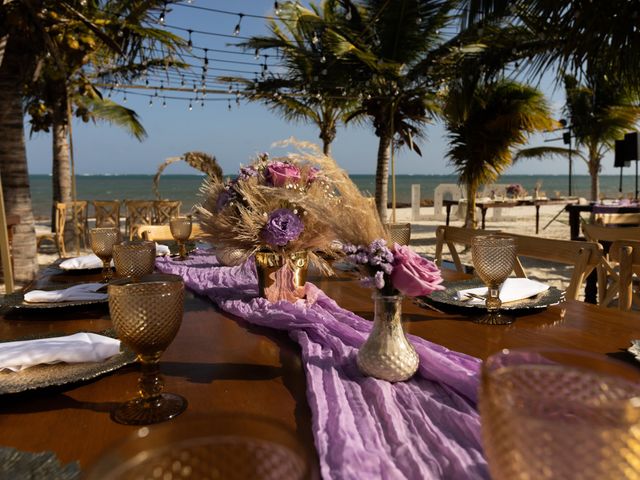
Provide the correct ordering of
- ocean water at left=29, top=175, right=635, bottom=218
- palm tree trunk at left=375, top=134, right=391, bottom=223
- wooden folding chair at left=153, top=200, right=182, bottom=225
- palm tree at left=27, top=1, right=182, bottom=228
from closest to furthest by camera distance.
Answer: palm tree at left=27, top=1, right=182, bottom=228, wooden folding chair at left=153, top=200, right=182, bottom=225, palm tree trunk at left=375, top=134, right=391, bottom=223, ocean water at left=29, top=175, right=635, bottom=218

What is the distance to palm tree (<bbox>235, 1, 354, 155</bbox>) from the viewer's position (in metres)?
8.62

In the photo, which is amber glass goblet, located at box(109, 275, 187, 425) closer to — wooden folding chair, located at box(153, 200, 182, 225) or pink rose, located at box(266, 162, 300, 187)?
pink rose, located at box(266, 162, 300, 187)

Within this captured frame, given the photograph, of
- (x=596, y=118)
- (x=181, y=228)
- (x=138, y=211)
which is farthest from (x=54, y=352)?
(x=596, y=118)

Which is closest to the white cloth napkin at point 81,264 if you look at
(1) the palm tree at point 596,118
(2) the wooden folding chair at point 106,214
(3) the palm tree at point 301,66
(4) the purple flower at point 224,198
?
(4) the purple flower at point 224,198

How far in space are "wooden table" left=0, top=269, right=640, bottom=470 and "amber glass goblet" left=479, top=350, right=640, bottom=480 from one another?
21 centimetres

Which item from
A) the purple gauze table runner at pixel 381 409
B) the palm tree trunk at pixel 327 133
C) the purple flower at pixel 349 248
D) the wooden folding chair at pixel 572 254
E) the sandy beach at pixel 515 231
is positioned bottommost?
the sandy beach at pixel 515 231

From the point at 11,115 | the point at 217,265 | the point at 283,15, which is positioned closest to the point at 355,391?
the point at 217,265

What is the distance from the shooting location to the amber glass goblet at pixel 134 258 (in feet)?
4.42

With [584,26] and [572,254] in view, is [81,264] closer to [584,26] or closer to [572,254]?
[572,254]

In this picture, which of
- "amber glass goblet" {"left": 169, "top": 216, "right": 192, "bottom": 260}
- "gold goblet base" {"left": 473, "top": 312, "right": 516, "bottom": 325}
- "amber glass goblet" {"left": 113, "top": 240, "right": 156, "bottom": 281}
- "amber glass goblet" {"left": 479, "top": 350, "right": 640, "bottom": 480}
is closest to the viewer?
"amber glass goblet" {"left": 479, "top": 350, "right": 640, "bottom": 480}

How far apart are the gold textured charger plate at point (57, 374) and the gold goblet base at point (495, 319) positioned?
2.70 ft

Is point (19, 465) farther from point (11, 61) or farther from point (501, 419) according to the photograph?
point (11, 61)

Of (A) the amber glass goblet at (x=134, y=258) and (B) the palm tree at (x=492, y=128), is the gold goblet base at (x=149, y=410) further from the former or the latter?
(B) the palm tree at (x=492, y=128)

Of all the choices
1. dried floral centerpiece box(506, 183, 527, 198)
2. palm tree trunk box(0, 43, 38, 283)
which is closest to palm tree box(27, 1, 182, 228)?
palm tree trunk box(0, 43, 38, 283)
